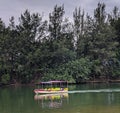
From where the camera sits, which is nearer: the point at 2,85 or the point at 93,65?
the point at 2,85

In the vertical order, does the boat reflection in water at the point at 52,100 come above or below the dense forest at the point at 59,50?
below

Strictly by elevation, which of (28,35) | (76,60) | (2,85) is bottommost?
(2,85)

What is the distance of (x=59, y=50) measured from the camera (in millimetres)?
63812

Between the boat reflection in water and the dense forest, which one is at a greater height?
the dense forest

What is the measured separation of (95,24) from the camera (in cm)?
6869

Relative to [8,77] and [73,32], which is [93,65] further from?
[8,77]

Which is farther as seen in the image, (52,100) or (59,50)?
(59,50)

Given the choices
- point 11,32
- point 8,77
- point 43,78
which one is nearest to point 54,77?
point 43,78

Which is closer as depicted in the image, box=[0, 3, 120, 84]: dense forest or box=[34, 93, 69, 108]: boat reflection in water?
box=[34, 93, 69, 108]: boat reflection in water

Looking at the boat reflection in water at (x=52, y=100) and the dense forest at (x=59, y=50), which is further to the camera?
the dense forest at (x=59, y=50)

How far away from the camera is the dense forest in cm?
6347

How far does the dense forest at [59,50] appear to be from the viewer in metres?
63.5

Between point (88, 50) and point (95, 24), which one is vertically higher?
point (95, 24)

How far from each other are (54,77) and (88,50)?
9.98 m
